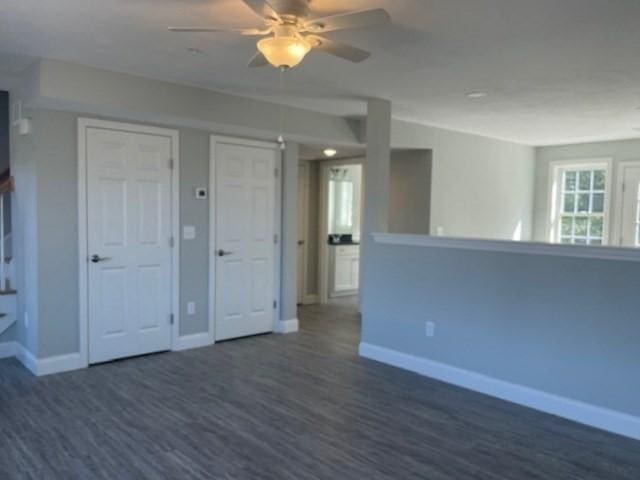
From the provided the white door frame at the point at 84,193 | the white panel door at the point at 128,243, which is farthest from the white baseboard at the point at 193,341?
the white door frame at the point at 84,193

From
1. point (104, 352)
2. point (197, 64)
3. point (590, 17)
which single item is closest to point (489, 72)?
point (590, 17)

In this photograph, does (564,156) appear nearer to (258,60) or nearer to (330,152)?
(330,152)

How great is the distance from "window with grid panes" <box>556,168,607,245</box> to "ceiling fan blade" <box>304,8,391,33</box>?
6.22 meters

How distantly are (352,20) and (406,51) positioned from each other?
1200 millimetres

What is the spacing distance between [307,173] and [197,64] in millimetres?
3860

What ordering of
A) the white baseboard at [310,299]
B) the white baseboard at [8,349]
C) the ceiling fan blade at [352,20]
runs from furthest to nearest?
the white baseboard at [310,299], the white baseboard at [8,349], the ceiling fan blade at [352,20]

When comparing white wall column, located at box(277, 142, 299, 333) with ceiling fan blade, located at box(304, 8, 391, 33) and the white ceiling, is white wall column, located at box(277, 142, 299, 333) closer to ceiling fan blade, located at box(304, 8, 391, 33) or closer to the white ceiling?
the white ceiling

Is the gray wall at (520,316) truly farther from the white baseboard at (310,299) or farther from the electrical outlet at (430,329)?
the white baseboard at (310,299)

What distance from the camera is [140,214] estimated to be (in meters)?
4.56

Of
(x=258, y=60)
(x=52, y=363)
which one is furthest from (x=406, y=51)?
(x=52, y=363)

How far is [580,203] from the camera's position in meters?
7.65

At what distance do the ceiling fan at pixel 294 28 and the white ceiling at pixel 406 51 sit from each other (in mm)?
196

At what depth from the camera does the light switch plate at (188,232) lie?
487 centimetres

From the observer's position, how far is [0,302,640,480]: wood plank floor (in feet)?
8.98
